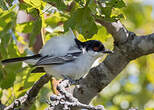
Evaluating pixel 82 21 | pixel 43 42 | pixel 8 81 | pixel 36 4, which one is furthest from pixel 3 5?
pixel 43 42

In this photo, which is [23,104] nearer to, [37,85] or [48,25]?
[37,85]

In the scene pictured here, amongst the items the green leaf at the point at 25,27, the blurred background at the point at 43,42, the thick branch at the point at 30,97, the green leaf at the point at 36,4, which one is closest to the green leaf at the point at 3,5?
the blurred background at the point at 43,42

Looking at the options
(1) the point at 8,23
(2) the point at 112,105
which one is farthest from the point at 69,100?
(2) the point at 112,105

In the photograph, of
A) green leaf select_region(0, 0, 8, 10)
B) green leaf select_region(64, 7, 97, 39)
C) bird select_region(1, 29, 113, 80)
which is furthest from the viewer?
bird select_region(1, 29, 113, 80)

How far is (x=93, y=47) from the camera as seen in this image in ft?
12.6

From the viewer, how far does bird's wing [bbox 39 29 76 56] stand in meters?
3.57

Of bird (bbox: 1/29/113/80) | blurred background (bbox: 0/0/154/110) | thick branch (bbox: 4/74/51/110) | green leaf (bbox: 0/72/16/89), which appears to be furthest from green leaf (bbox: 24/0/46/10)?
green leaf (bbox: 0/72/16/89)

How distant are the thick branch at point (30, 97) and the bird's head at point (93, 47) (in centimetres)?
55

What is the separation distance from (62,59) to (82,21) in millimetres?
953

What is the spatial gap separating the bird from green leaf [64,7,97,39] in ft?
2.33

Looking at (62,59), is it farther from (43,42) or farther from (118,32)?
(118,32)

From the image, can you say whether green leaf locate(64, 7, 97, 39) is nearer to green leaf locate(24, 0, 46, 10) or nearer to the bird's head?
green leaf locate(24, 0, 46, 10)

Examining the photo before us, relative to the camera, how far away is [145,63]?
19.5ft

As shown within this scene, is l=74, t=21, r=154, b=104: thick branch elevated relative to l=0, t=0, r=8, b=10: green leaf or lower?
lower
